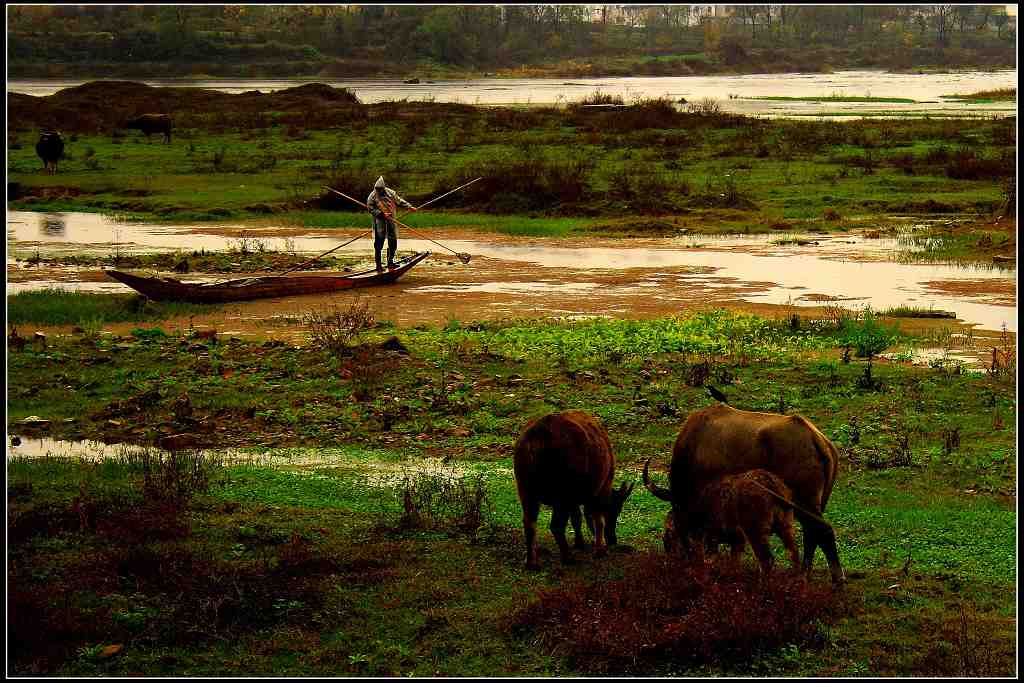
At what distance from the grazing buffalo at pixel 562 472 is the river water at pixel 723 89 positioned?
5736 centimetres

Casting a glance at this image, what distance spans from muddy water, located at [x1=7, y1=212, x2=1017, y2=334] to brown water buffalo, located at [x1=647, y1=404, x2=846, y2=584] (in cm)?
1104

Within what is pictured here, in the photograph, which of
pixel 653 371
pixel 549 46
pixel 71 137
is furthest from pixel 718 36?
pixel 653 371

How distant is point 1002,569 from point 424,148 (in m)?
37.3

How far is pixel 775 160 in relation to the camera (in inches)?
1581

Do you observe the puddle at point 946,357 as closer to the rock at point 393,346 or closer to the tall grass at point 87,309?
the rock at point 393,346

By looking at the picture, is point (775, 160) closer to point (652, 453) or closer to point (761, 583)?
point (652, 453)

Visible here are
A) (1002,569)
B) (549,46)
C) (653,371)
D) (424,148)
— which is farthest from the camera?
→ (549,46)

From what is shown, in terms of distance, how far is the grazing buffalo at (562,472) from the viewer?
27.1 ft

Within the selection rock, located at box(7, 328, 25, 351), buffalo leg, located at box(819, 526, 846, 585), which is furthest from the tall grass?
buffalo leg, located at box(819, 526, 846, 585)

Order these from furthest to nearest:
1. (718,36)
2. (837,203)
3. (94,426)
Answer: (718,36) → (837,203) → (94,426)

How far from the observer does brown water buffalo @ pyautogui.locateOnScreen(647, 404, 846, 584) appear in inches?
304

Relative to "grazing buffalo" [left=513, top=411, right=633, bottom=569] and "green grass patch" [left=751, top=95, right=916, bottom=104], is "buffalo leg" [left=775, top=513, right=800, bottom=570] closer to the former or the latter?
"grazing buffalo" [left=513, top=411, right=633, bottom=569]

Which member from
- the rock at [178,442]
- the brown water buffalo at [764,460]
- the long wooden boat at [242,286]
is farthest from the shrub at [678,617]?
the long wooden boat at [242,286]

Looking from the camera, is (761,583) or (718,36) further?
(718,36)
